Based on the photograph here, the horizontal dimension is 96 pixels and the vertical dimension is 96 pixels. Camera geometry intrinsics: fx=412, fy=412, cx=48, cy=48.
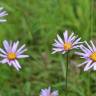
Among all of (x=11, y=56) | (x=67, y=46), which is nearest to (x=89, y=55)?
(x=67, y=46)

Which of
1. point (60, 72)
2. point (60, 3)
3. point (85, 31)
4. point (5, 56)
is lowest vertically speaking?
point (5, 56)

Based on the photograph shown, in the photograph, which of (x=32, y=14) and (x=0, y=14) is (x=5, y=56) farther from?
(x=32, y=14)

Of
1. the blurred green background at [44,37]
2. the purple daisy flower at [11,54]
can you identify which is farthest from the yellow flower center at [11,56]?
the blurred green background at [44,37]

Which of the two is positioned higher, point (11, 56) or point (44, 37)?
point (44, 37)

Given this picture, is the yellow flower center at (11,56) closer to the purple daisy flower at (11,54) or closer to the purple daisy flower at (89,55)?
the purple daisy flower at (11,54)

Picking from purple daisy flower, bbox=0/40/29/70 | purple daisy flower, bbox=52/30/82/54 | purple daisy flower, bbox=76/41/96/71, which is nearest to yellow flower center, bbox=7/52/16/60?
purple daisy flower, bbox=0/40/29/70

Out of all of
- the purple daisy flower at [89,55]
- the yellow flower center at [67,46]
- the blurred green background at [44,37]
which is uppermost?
the blurred green background at [44,37]

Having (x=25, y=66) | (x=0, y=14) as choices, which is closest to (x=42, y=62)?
(x=25, y=66)

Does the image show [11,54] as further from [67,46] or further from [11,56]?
[67,46]

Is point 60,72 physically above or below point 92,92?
above
